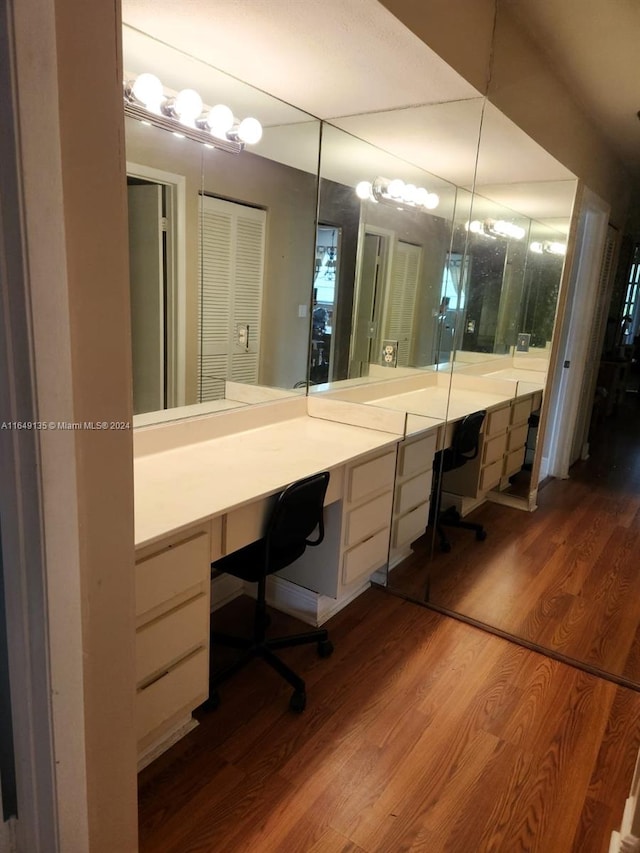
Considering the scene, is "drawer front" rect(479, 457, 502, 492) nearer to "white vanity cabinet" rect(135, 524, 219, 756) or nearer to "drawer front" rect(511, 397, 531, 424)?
"drawer front" rect(511, 397, 531, 424)

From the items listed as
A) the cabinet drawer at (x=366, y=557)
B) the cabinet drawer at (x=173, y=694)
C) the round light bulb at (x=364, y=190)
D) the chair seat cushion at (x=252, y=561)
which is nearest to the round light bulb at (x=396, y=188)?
the round light bulb at (x=364, y=190)

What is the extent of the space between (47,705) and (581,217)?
12.0 ft

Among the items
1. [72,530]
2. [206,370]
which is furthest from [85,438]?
[206,370]

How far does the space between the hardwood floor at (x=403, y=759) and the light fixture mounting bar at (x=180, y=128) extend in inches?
80.4

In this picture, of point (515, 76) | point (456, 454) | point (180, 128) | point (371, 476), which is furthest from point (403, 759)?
point (515, 76)

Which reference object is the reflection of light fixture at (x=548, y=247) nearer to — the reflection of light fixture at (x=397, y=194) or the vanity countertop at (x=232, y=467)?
the reflection of light fixture at (x=397, y=194)

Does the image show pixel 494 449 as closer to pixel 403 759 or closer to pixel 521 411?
pixel 521 411

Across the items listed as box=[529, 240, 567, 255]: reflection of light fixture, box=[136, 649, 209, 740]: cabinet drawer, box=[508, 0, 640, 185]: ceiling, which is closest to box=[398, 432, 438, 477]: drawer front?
box=[136, 649, 209, 740]: cabinet drawer

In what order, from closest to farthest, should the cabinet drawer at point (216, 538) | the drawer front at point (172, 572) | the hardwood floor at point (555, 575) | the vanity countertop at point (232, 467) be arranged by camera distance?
the drawer front at point (172, 572) → the vanity countertop at point (232, 467) → the cabinet drawer at point (216, 538) → the hardwood floor at point (555, 575)

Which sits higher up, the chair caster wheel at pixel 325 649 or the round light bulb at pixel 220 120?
the round light bulb at pixel 220 120

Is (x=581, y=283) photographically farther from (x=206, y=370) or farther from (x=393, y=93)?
(x=206, y=370)

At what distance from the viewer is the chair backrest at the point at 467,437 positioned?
9.02 feet

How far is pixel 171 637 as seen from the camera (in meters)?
1.55

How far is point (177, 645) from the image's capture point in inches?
62.1
